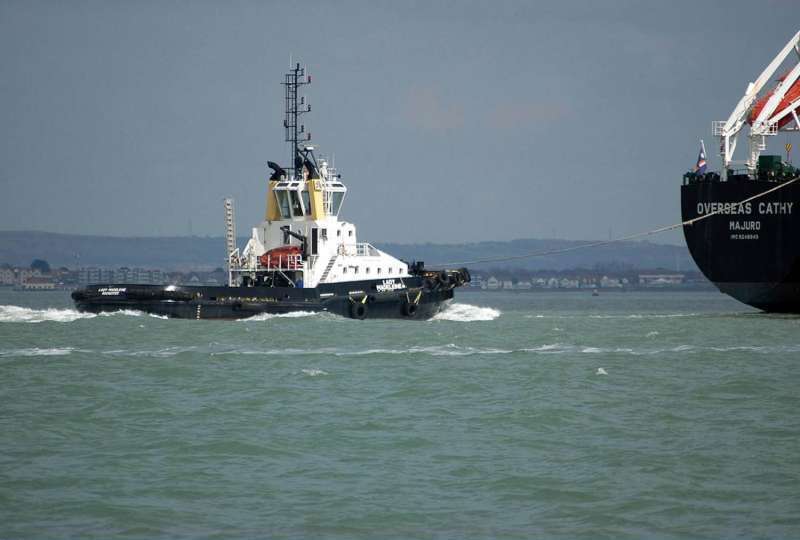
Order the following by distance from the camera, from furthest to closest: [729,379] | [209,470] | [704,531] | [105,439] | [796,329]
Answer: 1. [796,329]
2. [729,379]
3. [105,439]
4. [209,470]
5. [704,531]

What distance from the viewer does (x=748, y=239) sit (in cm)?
4675

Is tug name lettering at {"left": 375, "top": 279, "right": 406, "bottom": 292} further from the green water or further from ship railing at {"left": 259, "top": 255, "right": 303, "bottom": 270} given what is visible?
the green water

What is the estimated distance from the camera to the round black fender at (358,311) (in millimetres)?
44281

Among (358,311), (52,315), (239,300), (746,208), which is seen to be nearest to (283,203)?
(239,300)

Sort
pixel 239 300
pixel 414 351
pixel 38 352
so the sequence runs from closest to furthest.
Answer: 1. pixel 38 352
2. pixel 414 351
3. pixel 239 300

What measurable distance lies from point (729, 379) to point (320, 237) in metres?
23.9

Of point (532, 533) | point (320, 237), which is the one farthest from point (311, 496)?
point (320, 237)

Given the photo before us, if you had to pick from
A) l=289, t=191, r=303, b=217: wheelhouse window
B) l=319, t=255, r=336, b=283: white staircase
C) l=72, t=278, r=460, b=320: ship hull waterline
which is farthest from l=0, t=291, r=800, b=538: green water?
l=289, t=191, r=303, b=217: wheelhouse window

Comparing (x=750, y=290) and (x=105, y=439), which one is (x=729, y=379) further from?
(x=750, y=290)

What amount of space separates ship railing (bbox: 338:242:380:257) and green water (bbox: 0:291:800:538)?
1499 centimetres

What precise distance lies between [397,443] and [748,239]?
106 ft

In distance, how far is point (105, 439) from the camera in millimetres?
17766

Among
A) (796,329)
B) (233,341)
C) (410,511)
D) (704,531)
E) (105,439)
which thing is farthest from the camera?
(796,329)

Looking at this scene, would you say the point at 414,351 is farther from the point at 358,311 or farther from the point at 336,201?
the point at 336,201
